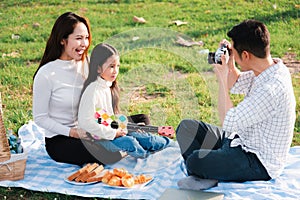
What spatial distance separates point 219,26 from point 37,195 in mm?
3397

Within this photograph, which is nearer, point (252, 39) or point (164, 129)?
point (252, 39)

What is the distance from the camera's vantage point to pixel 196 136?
10.9 ft

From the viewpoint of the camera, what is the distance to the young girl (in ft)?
10.5

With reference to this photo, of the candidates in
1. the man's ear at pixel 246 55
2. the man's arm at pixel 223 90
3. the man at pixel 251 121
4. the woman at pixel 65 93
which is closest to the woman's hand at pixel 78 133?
the woman at pixel 65 93

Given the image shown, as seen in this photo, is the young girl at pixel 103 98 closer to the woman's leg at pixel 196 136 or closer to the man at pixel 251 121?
the woman's leg at pixel 196 136

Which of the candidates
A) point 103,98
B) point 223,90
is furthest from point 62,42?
point 223,90

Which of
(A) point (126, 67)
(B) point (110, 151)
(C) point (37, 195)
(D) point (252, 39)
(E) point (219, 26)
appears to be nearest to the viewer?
(D) point (252, 39)

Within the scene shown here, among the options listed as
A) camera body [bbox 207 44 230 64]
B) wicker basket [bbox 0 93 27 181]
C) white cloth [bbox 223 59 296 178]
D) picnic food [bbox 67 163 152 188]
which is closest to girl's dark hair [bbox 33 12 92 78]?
wicker basket [bbox 0 93 27 181]

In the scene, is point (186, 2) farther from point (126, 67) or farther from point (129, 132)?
point (129, 132)

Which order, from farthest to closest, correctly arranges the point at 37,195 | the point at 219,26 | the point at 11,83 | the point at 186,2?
1. the point at 186,2
2. the point at 219,26
3. the point at 11,83
4. the point at 37,195

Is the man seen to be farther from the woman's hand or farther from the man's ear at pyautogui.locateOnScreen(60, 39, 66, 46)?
the man's ear at pyautogui.locateOnScreen(60, 39, 66, 46)

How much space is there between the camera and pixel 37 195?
3143 millimetres

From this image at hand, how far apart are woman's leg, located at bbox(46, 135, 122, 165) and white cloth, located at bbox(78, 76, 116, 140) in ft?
0.41

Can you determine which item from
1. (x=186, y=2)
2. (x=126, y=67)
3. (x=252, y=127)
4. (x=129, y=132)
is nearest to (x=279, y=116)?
(x=252, y=127)
